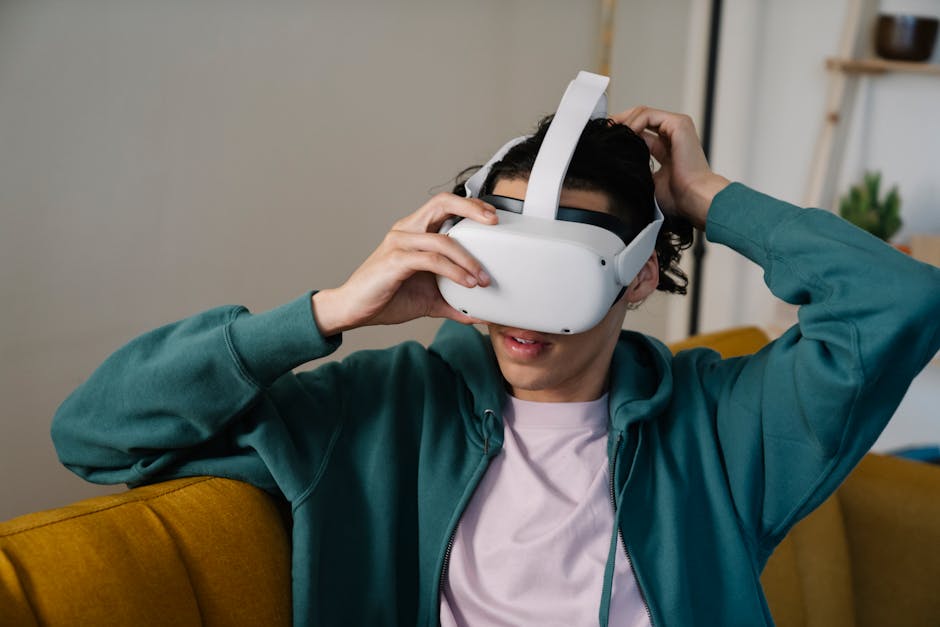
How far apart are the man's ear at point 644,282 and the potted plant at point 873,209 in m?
1.77

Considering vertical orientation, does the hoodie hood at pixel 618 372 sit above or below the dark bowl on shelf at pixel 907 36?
below

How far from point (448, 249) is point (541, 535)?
0.40 metres

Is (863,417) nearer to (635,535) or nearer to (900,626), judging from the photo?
(635,535)

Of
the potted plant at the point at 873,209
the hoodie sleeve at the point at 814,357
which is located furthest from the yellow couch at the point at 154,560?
the potted plant at the point at 873,209

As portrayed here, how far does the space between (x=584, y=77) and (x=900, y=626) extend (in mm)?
1215

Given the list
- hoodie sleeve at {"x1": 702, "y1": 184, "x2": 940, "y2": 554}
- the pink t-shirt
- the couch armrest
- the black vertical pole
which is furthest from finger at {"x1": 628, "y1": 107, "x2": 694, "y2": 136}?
the black vertical pole

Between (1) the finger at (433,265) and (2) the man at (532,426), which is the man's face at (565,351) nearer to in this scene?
(2) the man at (532,426)

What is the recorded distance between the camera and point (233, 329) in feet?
3.77

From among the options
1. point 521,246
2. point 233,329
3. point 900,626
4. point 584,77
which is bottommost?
point 900,626

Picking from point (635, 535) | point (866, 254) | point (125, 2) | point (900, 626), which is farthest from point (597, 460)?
point (125, 2)

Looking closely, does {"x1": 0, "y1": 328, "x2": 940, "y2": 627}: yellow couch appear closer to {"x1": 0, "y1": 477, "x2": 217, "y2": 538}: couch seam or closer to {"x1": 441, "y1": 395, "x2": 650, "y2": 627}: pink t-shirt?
{"x1": 0, "y1": 477, "x2": 217, "y2": 538}: couch seam

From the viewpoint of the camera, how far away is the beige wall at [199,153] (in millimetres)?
1609

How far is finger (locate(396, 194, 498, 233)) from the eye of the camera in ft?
3.60

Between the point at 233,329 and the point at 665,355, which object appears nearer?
the point at 233,329
